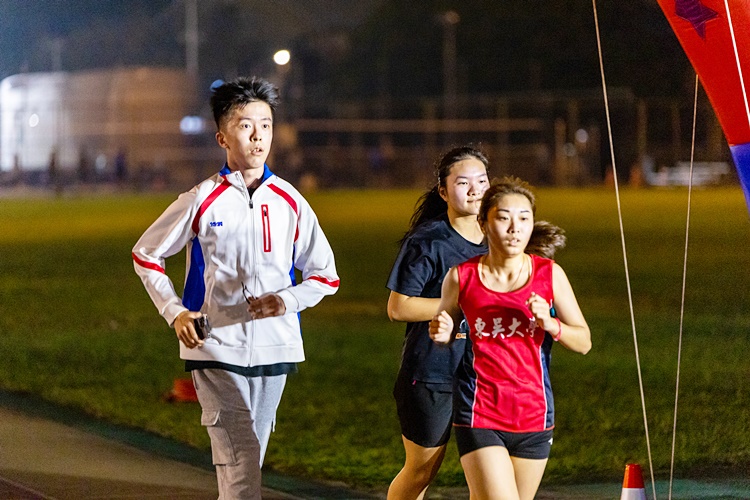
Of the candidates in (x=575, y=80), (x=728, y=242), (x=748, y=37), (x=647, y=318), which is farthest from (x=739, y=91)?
(x=575, y=80)

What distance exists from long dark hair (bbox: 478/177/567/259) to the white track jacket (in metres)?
0.82

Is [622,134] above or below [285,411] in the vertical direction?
above

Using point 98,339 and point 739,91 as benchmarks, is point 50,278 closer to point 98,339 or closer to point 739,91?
point 98,339

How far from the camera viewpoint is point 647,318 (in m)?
16.6

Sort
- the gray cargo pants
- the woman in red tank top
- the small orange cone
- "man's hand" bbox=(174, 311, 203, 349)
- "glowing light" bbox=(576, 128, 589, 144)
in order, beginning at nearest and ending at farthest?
the woman in red tank top
"man's hand" bbox=(174, 311, 203, 349)
the gray cargo pants
the small orange cone
"glowing light" bbox=(576, 128, 589, 144)

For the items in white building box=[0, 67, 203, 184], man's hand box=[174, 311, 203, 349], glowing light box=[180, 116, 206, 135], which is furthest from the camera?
glowing light box=[180, 116, 206, 135]

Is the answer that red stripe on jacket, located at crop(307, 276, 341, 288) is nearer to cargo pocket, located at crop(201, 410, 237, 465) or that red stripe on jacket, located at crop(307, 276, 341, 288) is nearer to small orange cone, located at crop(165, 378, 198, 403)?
cargo pocket, located at crop(201, 410, 237, 465)

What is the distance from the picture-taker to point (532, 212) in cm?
444

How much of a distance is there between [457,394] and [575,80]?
61.9m

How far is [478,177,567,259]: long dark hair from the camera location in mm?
4430

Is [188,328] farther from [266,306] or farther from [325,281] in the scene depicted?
[325,281]

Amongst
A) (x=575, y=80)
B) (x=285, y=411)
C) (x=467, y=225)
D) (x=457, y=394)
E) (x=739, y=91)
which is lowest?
(x=285, y=411)

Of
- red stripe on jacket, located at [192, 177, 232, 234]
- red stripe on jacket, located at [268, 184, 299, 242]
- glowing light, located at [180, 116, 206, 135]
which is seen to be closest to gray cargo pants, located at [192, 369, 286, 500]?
red stripe on jacket, located at [192, 177, 232, 234]

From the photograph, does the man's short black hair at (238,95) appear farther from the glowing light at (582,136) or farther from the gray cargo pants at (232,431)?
the glowing light at (582,136)
